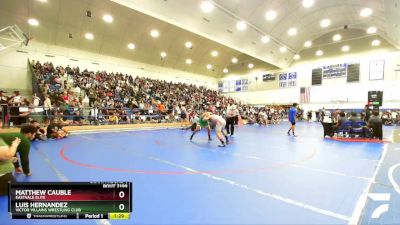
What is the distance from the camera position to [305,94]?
29641 millimetres

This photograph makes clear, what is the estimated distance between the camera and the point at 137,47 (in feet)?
77.4

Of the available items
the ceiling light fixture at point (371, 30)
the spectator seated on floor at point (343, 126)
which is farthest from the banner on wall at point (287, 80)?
the spectator seated on floor at point (343, 126)

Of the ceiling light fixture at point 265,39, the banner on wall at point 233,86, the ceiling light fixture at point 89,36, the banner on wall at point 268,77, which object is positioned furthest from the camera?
the banner on wall at point 233,86

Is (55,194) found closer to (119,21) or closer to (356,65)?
(119,21)

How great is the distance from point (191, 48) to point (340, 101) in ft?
60.0

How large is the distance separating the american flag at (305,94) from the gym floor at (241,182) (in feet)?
78.7

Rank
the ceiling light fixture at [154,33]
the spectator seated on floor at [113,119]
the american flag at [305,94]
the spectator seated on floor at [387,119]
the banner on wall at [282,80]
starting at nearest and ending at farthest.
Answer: the spectator seated on floor at [113,119], the ceiling light fixture at [154,33], the spectator seated on floor at [387,119], the american flag at [305,94], the banner on wall at [282,80]

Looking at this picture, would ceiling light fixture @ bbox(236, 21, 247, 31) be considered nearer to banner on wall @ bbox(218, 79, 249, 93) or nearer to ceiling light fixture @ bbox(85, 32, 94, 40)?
ceiling light fixture @ bbox(85, 32, 94, 40)

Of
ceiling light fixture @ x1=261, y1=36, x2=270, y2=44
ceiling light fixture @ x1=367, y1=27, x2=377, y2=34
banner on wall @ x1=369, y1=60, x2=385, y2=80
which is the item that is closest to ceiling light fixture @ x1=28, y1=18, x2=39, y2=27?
ceiling light fixture @ x1=261, y1=36, x2=270, y2=44

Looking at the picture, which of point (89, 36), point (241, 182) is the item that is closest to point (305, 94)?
point (89, 36)

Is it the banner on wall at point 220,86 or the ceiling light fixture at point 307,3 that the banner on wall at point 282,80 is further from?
the ceiling light fixture at point 307,3

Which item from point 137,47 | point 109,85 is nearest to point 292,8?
point 137,47
